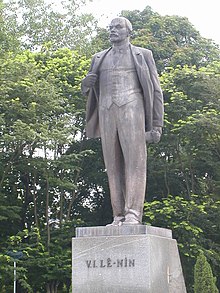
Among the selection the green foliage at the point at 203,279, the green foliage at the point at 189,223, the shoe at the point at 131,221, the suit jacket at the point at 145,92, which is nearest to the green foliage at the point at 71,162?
the green foliage at the point at 189,223

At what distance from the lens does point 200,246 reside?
75.3 feet

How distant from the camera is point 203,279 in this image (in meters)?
19.5

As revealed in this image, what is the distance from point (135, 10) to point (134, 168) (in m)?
26.1

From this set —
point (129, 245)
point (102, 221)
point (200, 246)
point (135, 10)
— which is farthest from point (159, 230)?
point (135, 10)

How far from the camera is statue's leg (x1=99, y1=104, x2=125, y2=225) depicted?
8.13 metres

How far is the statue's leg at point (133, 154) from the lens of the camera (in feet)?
26.2

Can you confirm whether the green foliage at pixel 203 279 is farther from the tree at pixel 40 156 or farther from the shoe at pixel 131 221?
the shoe at pixel 131 221

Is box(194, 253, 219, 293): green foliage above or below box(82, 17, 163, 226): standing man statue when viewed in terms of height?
below

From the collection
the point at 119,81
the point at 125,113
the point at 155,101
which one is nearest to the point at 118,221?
the point at 125,113

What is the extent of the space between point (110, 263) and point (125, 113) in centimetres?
187

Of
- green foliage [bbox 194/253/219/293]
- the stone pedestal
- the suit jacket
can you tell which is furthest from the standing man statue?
green foliage [bbox 194/253/219/293]

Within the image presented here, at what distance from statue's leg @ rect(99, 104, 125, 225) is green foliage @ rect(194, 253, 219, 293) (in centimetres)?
1190

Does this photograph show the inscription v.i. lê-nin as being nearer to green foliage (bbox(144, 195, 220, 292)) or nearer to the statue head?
the statue head

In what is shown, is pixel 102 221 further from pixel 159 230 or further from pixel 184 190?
pixel 159 230
